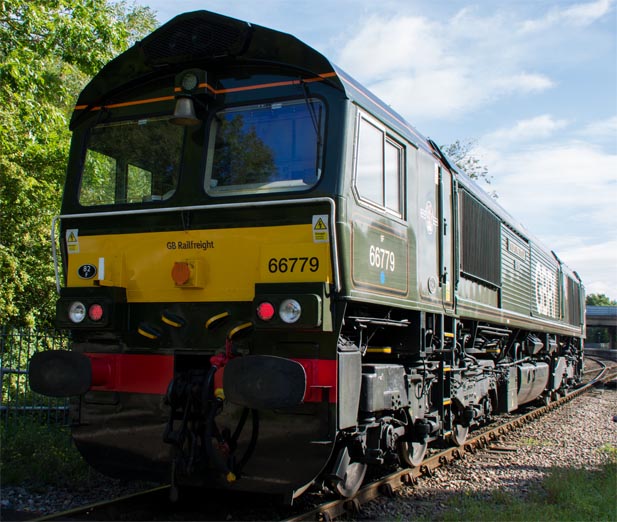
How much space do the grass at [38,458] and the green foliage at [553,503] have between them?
341cm

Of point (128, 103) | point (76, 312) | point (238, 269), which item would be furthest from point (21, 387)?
point (238, 269)

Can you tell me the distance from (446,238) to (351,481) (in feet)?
10.0

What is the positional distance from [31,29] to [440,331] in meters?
7.41

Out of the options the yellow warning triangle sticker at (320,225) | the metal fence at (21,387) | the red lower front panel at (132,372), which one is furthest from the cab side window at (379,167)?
the metal fence at (21,387)

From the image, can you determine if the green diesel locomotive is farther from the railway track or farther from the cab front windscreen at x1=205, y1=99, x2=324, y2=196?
the railway track

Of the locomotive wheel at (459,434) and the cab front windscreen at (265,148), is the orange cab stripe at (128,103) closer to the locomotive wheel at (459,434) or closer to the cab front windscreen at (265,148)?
the cab front windscreen at (265,148)

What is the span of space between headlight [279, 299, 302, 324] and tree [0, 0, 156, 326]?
6.51 meters

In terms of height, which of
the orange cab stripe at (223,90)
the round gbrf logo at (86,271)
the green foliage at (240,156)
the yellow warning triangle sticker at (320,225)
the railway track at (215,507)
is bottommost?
the railway track at (215,507)

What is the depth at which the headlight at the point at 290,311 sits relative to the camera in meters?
4.67

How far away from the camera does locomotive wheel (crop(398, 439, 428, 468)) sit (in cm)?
658

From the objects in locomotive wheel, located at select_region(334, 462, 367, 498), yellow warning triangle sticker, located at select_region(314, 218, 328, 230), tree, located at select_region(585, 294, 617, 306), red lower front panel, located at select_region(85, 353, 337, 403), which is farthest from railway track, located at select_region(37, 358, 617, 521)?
tree, located at select_region(585, 294, 617, 306)

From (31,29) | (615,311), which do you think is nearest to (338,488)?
(31,29)

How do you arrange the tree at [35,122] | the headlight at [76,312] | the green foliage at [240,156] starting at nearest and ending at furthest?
the green foliage at [240,156] → the headlight at [76,312] → the tree at [35,122]

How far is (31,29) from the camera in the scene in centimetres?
988
